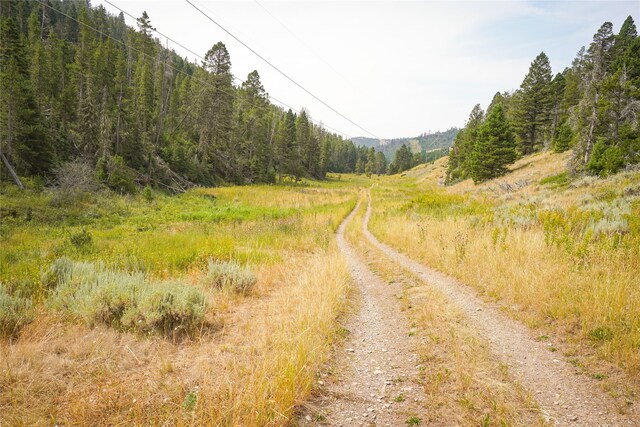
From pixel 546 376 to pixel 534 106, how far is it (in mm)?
55999

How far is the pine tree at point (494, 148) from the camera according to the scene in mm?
37094

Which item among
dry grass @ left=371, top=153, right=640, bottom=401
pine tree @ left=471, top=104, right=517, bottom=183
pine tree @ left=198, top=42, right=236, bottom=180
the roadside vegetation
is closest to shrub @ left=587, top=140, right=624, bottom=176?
pine tree @ left=471, top=104, right=517, bottom=183

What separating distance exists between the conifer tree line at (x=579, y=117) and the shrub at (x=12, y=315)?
31.3 m

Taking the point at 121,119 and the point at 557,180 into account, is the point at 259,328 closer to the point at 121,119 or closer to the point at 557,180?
the point at 557,180

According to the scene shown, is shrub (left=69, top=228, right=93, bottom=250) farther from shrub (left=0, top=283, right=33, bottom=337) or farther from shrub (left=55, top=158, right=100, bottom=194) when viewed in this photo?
shrub (left=55, top=158, right=100, bottom=194)

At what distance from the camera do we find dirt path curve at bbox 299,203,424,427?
3.00 metres

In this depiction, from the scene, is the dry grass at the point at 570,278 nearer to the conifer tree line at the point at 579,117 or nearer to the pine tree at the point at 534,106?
the conifer tree line at the point at 579,117

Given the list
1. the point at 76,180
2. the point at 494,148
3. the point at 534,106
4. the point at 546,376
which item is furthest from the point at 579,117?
the point at 76,180

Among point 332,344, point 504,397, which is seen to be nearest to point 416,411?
point 504,397

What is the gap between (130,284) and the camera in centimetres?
560

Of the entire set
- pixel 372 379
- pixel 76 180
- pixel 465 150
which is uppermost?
pixel 465 150

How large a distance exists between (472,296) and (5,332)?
333 inches

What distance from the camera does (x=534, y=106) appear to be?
150 ft

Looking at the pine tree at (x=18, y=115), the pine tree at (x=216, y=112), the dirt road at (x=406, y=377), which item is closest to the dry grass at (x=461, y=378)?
the dirt road at (x=406, y=377)
